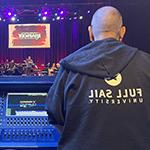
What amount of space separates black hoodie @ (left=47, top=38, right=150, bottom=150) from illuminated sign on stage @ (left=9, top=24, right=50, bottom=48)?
28.0 inches

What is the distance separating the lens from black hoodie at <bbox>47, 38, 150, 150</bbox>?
4.43 feet

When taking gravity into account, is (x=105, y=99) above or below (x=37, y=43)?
below

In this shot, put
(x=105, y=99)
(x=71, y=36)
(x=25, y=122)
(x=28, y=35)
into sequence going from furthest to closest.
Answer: (x=71, y=36)
(x=28, y=35)
(x=25, y=122)
(x=105, y=99)

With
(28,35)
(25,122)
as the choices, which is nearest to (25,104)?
(25,122)

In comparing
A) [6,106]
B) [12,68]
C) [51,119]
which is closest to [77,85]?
[51,119]

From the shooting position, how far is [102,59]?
1366 mm

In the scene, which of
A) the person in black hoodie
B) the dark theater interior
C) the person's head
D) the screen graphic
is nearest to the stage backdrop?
the dark theater interior

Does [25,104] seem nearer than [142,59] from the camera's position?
No

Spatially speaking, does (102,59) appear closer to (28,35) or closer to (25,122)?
(25,122)

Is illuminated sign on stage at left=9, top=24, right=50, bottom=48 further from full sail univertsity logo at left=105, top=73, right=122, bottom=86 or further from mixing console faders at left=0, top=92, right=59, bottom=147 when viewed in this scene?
full sail univertsity logo at left=105, top=73, right=122, bottom=86

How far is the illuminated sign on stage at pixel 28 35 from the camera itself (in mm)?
2061

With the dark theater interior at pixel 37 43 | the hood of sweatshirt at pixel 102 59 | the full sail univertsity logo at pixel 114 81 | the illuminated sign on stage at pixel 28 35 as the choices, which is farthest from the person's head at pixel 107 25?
the illuminated sign on stage at pixel 28 35

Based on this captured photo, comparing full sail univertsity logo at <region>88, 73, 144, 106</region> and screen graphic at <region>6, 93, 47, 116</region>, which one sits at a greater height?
full sail univertsity logo at <region>88, 73, 144, 106</region>

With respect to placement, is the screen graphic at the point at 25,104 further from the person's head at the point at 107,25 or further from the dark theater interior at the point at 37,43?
the person's head at the point at 107,25
